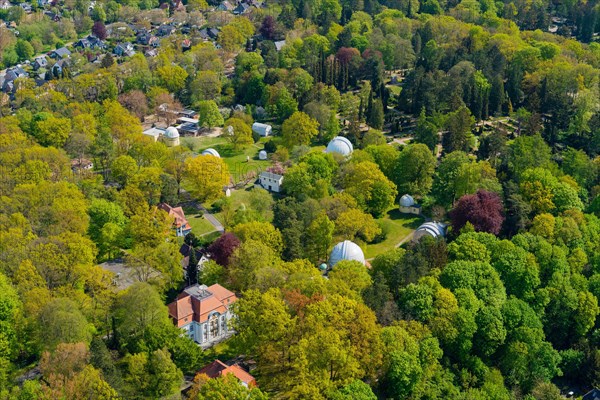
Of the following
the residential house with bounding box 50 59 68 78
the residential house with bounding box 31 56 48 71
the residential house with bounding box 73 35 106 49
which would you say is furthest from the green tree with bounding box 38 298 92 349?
the residential house with bounding box 73 35 106 49

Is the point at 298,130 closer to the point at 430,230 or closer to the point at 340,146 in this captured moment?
the point at 340,146

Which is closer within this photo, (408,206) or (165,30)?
(408,206)

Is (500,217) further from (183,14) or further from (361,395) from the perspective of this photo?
(183,14)

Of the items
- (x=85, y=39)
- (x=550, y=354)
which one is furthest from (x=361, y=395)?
(x=85, y=39)

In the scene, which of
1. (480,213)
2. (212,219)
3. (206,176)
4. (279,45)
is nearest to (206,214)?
(212,219)

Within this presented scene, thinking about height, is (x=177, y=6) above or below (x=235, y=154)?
below

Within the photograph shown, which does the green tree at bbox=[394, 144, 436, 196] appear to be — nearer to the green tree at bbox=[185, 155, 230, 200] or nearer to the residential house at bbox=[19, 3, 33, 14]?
the green tree at bbox=[185, 155, 230, 200]
